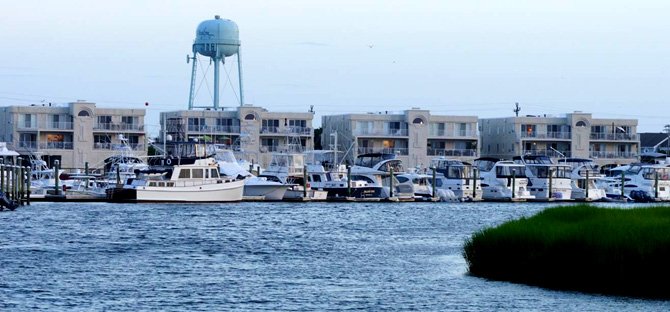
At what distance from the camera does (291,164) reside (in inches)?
3772

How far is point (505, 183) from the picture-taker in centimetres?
10200

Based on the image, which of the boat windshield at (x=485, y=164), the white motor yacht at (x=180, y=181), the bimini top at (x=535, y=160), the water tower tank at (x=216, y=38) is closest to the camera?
the white motor yacht at (x=180, y=181)

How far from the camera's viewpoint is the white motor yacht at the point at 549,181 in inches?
4021

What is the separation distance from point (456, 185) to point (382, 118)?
3425 cm

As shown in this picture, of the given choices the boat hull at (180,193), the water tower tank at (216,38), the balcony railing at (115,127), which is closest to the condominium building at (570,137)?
the water tower tank at (216,38)

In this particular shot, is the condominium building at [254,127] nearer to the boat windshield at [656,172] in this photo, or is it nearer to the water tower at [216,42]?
the water tower at [216,42]

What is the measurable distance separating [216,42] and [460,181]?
165ft

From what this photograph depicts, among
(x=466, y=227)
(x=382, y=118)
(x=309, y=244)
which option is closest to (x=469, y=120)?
(x=382, y=118)

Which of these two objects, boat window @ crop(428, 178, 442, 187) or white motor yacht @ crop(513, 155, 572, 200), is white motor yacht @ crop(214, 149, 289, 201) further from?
white motor yacht @ crop(513, 155, 572, 200)

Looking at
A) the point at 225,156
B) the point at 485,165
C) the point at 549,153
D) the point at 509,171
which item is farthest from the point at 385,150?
the point at 225,156

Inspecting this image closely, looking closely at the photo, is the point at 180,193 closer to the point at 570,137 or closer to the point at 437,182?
the point at 437,182

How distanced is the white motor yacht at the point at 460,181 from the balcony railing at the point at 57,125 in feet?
134

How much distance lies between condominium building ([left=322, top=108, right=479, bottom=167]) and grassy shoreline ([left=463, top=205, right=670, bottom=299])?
92.1 metres

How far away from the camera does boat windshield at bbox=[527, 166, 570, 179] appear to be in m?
103
